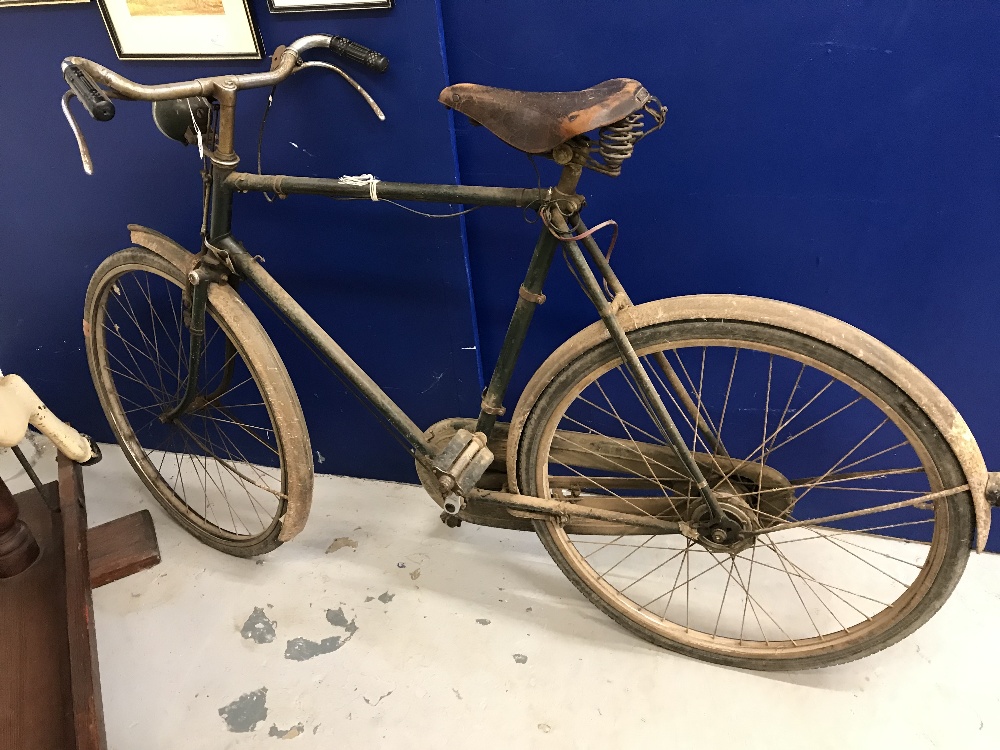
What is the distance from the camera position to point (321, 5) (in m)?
1.26

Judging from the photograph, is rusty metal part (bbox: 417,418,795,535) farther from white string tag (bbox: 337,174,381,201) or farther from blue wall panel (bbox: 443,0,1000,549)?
white string tag (bbox: 337,174,381,201)

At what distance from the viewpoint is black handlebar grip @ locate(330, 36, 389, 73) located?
4.08 ft

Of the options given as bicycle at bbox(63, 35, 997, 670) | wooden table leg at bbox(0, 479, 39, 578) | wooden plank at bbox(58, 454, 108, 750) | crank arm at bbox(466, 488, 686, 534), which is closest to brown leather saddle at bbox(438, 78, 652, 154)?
bicycle at bbox(63, 35, 997, 670)

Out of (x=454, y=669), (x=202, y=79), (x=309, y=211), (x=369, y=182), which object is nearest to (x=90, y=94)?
(x=202, y=79)

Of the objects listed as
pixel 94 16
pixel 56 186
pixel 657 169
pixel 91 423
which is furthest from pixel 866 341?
pixel 91 423

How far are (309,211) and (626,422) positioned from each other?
0.93 metres

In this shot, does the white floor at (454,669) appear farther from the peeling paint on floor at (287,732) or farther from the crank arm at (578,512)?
the crank arm at (578,512)

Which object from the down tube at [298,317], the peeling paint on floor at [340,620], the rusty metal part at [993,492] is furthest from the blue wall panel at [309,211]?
the rusty metal part at [993,492]

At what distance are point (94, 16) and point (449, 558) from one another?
1.49 meters

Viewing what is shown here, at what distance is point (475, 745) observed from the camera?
52.6 inches

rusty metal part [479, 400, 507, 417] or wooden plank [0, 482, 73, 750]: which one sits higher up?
rusty metal part [479, 400, 507, 417]

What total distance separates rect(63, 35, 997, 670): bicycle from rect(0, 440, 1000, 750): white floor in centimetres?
10

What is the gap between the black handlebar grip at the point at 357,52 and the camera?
124 centimetres

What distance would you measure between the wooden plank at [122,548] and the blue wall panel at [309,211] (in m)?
0.52
